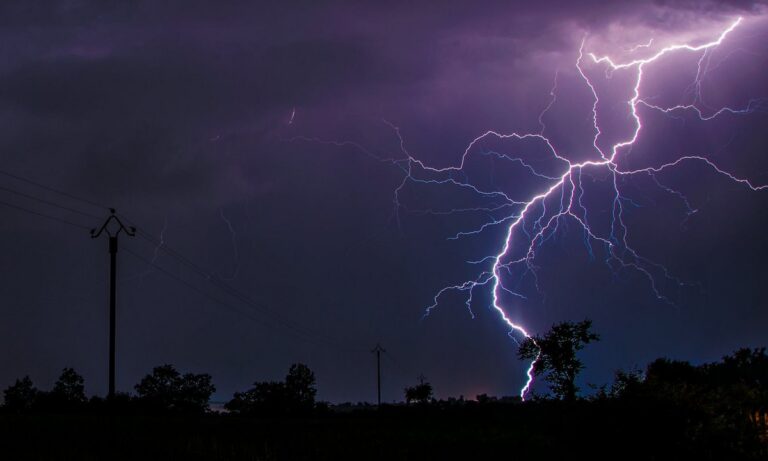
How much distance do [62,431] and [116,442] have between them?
12.7 ft

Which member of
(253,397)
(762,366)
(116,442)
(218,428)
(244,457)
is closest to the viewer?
(244,457)

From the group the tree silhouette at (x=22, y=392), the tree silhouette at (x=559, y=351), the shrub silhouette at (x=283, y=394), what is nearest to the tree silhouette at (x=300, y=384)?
the shrub silhouette at (x=283, y=394)

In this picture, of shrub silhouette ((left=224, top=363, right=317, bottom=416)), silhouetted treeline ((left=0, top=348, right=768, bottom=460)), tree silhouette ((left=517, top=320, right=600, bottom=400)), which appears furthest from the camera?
shrub silhouette ((left=224, top=363, right=317, bottom=416))

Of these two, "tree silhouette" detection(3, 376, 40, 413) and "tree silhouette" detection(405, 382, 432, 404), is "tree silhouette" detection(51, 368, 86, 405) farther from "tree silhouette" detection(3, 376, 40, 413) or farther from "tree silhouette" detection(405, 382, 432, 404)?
"tree silhouette" detection(405, 382, 432, 404)

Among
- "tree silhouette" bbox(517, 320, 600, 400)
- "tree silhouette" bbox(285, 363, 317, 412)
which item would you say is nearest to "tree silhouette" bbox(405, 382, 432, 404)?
"tree silhouette" bbox(285, 363, 317, 412)

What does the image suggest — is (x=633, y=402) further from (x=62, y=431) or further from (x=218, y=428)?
(x=218, y=428)

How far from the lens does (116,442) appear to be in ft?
80.1

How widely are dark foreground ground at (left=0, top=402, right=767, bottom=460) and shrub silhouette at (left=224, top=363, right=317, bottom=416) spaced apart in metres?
35.0

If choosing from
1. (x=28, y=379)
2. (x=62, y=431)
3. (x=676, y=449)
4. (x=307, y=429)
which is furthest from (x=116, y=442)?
(x=28, y=379)

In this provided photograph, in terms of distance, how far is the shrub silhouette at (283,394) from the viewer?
75625mm

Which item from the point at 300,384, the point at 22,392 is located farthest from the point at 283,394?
the point at 22,392

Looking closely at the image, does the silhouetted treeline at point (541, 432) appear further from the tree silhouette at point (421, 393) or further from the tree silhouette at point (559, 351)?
the tree silhouette at point (421, 393)

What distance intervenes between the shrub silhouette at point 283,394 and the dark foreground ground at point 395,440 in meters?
35.0

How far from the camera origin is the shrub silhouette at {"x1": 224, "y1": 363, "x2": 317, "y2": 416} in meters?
75.6
